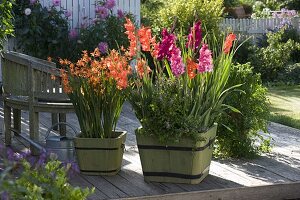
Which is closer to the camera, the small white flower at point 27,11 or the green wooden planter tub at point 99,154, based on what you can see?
the green wooden planter tub at point 99,154

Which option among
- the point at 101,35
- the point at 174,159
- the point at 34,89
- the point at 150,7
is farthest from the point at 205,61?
the point at 150,7

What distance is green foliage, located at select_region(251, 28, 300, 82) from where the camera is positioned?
44.6 ft

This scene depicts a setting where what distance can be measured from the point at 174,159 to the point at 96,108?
0.70 meters

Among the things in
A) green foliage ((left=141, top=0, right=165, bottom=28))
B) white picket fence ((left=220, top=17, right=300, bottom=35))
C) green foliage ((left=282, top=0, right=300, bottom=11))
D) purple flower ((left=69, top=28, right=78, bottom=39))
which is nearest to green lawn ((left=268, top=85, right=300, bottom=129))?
purple flower ((left=69, top=28, right=78, bottom=39))

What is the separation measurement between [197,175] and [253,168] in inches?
30.7

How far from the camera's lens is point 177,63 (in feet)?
15.4

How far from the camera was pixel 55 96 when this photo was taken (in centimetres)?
562

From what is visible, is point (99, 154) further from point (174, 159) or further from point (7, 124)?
point (7, 124)

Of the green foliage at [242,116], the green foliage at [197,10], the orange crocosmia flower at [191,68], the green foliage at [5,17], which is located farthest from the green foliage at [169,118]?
the green foliage at [197,10]

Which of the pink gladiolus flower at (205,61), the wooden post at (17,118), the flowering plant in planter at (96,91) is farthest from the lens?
the wooden post at (17,118)

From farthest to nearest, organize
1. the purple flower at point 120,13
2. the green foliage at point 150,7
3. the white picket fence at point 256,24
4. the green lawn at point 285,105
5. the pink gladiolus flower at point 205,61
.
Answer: the white picket fence at point 256,24, the green foliage at point 150,7, the purple flower at point 120,13, the green lawn at point 285,105, the pink gladiolus flower at point 205,61

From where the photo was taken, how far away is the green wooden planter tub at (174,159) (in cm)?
480

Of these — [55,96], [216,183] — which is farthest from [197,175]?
[55,96]

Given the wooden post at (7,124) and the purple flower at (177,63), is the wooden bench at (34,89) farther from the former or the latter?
the purple flower at (177,63)
